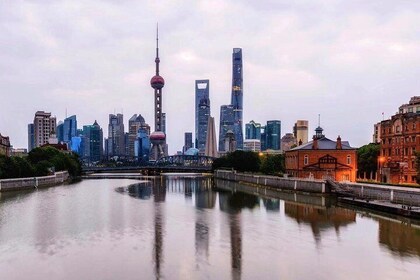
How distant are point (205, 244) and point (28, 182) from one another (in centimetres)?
7414

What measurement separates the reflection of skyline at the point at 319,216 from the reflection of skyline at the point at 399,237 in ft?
14.5

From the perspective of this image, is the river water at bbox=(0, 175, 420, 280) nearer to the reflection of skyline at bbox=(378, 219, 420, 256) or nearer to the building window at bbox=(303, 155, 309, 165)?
the reflection of skyline at bbox=(378, 219, 420, 256)

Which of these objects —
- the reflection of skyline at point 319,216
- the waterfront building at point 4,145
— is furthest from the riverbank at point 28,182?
the reflection of skyline at point 319,216

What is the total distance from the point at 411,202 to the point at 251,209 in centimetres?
2140

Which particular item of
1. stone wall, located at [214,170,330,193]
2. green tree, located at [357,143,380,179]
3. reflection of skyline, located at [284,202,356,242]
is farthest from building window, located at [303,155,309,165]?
reflection of skyline, located at [284,202,356,242]

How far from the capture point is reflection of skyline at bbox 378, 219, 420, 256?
3444 centimetres

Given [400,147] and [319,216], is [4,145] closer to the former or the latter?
[400,147]

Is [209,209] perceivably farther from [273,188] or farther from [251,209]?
[273,188]

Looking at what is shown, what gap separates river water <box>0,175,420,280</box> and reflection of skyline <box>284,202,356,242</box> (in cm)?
11

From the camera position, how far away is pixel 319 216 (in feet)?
174

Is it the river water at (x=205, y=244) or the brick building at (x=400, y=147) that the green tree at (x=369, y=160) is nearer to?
the brick building at (x=400, y=147)

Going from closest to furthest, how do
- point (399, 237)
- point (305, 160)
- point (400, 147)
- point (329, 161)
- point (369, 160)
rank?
point (399, 237)
point (400, 147)
point (329, 161)
point (305, 160)
point (369, 160)

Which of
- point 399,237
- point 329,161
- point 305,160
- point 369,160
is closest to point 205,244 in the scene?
point 399,237

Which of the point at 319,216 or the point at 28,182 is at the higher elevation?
the point at 28,182
